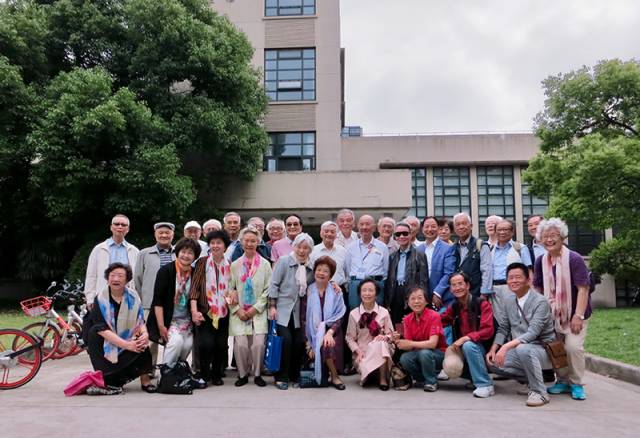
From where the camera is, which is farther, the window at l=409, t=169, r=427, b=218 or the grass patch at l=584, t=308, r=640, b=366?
the window at l=409, t=169, r=427, b=218

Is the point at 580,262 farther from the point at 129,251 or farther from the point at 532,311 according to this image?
the point at 129,251

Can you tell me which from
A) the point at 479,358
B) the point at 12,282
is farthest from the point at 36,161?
the point at 479,358

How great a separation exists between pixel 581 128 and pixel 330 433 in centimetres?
2254

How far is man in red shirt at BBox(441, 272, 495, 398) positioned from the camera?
6047 mm

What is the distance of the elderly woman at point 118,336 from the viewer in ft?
20.1

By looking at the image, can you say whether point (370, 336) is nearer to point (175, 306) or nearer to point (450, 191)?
point (175, 306)

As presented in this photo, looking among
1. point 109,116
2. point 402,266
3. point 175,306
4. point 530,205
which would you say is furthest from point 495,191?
point 175,306

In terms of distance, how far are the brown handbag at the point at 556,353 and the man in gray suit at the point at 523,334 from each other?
51 mm

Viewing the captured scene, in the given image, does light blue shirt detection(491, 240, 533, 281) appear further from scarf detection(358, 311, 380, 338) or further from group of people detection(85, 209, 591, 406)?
scarf detection(358, 311, 380, 338)

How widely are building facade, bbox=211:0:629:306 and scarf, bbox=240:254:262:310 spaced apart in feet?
49.6

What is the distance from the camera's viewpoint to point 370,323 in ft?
21.5

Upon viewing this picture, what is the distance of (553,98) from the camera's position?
23516 millimetres

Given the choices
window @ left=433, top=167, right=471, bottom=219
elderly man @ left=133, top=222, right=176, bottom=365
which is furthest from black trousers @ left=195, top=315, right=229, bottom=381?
window @ left=433, top=167, right=471, bottom=219

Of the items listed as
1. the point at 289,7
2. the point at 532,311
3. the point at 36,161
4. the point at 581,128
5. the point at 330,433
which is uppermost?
the point at 289,7
